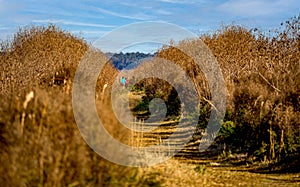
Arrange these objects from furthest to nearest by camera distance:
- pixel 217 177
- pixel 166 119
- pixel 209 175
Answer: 1. pixel 166 119
2. pixel 209 175
3. pixel 217 177

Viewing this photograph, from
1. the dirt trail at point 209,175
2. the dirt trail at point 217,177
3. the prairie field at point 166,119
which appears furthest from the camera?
the dirt trail at point 217,177

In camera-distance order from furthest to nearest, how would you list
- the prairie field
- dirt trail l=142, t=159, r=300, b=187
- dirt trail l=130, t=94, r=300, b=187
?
dirt trail l=142, t=159, r=300, b=187, dirt trail l=130, t=94, r=300, b=187, the prairie field

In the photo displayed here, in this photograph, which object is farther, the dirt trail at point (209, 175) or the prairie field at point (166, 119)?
the dirt trail at point (209, 175)

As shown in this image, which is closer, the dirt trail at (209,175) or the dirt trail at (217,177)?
the dirt trail at (209,175)

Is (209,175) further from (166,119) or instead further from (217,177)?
(166,119)

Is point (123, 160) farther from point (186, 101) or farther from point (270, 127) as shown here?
point (186, 101)

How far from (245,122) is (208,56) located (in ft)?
32.2

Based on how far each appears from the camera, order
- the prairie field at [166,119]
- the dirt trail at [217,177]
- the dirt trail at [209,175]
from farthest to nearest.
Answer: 1. the dirt trail at [217,177]
2. the dirt trail at [209,175]
3. the prairie field at [166,119]

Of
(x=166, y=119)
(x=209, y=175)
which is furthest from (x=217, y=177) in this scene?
(x=166, y=119)

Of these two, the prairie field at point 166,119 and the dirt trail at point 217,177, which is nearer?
the prairie field at point 166,119

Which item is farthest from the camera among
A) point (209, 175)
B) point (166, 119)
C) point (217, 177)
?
point (166, 119)

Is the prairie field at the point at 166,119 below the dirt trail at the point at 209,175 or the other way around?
the other way around

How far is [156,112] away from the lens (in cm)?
3159

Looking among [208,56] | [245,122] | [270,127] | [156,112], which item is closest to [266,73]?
[245,122]
